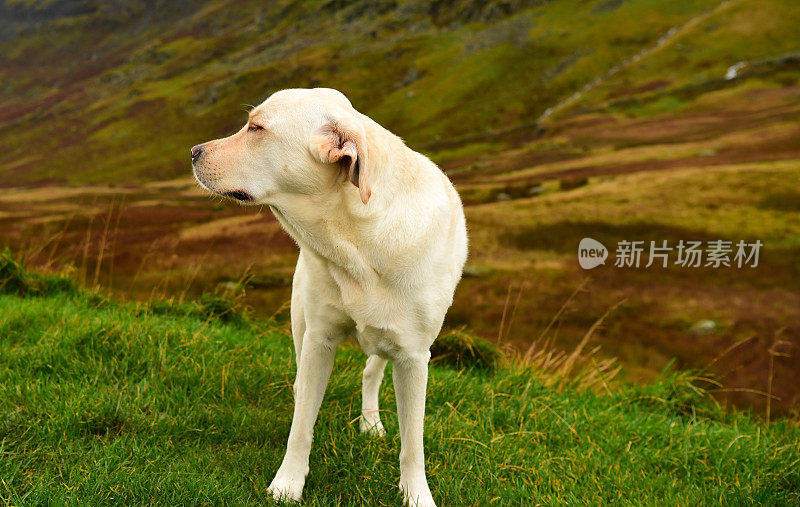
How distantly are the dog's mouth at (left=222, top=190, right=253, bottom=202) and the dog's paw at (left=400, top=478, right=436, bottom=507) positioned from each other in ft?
6.38

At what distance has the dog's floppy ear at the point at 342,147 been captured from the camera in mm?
2645

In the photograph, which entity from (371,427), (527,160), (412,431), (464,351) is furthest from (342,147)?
(527,160)

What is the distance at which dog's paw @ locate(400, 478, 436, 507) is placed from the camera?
10.8 feet

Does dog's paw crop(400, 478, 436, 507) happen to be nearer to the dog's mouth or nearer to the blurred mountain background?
the dog's mouth

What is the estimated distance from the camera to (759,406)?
244 inches

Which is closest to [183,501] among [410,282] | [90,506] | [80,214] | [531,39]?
[90,506]

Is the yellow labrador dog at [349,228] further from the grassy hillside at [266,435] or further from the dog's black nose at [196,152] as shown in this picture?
the grassy hillside at [266,435]

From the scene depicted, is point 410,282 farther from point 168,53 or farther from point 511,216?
point 168,53

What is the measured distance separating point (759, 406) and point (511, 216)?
7057 millimetres

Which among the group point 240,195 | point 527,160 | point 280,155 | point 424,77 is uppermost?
point 280,155

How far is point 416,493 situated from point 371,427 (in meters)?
A: 0.73

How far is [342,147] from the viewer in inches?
107

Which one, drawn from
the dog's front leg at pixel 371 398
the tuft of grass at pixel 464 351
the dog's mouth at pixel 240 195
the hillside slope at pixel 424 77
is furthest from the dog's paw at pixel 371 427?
the hillside slope at pixel 424 77

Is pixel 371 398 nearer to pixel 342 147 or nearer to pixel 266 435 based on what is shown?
pixel 266 435
